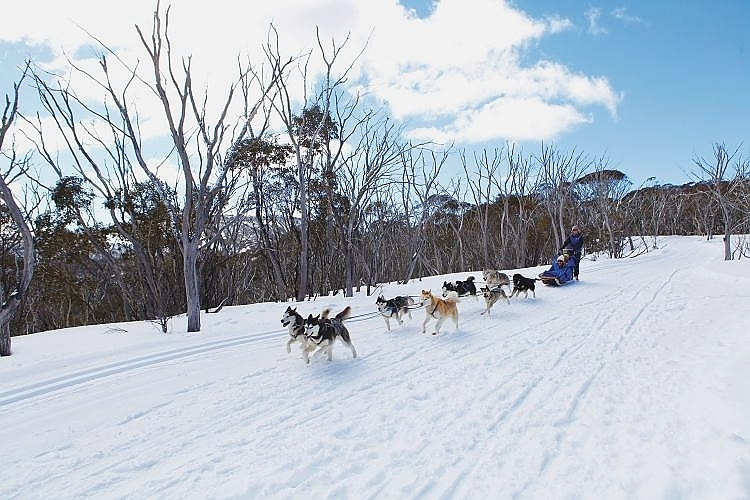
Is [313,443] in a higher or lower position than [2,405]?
lower

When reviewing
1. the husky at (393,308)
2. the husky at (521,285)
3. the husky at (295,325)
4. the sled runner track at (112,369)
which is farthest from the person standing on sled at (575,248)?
the husky at (295,325)

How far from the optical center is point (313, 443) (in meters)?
3.74

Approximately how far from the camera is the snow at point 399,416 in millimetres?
3133

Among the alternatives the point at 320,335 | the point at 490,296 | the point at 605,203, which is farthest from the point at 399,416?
the point at 605,203

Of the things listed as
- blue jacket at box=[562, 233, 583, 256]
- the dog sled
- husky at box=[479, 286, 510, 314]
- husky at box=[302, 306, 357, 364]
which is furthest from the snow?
blue jacket at box=[562, 233, 583, 256]

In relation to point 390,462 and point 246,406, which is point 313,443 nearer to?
point 390,462

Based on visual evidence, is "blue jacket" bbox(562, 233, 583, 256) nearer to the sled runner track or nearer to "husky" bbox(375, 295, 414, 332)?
"husky" bbox(375, 295, 414, 332)

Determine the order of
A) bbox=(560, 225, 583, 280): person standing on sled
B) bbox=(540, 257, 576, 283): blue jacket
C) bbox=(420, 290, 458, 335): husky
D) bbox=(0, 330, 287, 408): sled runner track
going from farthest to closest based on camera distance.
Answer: bbox=(560, 225, 583, 280): person standing on sled
bbox=(540, 257, 576, 283): blue jacket
bbox=(420, 290, 458, 335): husky
bbox=(0, 330, 287, 408): sled runner track

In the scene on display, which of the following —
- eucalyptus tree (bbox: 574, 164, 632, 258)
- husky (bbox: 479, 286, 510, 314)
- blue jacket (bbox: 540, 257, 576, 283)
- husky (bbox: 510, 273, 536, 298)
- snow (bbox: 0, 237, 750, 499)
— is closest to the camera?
snow (bbox: 0, 237, 750, 499)

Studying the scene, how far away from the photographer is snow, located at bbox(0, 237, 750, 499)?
313cm

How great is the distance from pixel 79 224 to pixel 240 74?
10.7 m

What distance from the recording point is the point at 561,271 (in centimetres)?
1323

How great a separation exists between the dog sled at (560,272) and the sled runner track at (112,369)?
26.3 ft

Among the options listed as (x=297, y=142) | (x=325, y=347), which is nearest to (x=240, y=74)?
(x=297, y=142)
